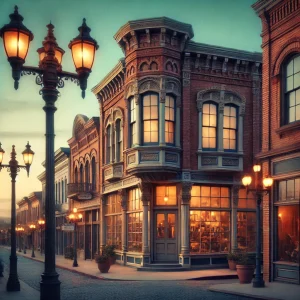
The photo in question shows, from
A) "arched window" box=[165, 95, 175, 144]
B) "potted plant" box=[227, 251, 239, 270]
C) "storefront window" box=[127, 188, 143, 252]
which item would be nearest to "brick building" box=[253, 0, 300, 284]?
"potted plant" box=[227, 251, 239, 270]

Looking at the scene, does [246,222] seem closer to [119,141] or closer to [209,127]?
[209,127]

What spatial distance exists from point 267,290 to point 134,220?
12745mm

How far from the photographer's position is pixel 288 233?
725 inches

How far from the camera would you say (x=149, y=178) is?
2680 cm

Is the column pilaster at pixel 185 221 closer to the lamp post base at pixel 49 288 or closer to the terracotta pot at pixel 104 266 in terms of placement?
the terracotta pot at pixel 104 266

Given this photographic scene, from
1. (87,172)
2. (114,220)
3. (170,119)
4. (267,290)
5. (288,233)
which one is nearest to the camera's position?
(267,290)

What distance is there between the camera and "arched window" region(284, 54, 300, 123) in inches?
725

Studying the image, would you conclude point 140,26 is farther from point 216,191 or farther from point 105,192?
point 105,192

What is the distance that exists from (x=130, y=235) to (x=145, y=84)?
26.7 ft

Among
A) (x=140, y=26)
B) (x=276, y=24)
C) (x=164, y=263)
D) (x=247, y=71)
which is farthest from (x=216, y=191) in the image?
(x=276, y=24)

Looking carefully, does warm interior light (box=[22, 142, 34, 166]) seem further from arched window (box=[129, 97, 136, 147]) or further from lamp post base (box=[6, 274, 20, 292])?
arched window (box=[129, 97, 136, 147])

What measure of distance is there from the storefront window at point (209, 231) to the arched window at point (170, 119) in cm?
374

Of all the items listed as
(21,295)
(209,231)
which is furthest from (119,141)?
(21,295)

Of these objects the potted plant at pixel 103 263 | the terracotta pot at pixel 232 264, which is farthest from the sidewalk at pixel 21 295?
the terracotta pot at pixel 232 264
